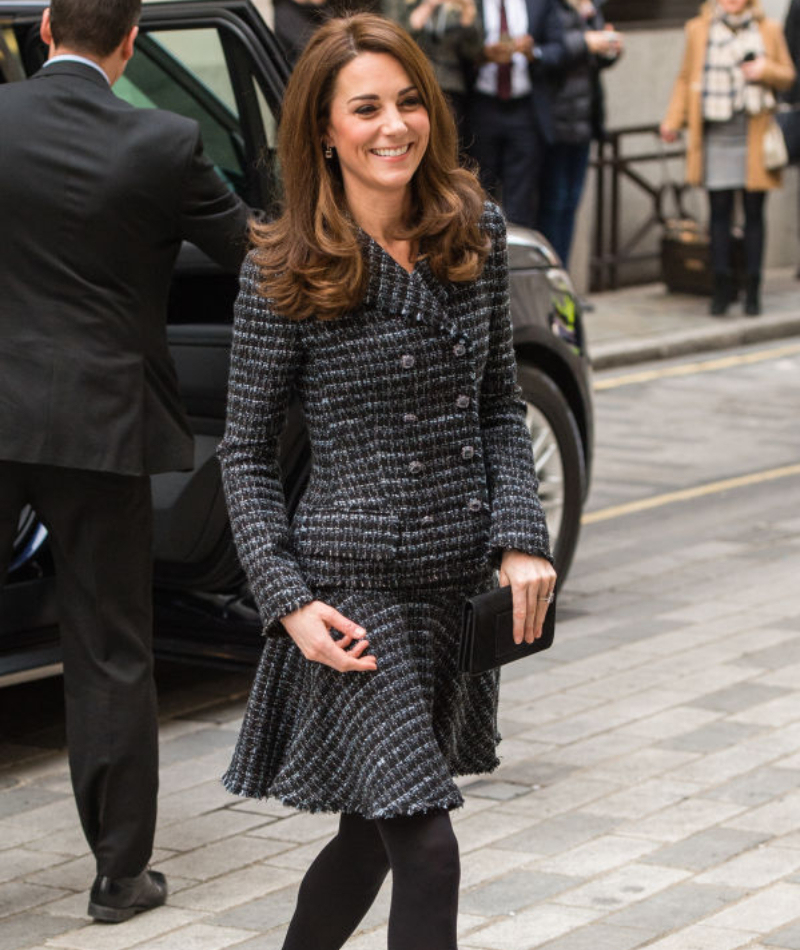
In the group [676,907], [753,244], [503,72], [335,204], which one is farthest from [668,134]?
[335,204]

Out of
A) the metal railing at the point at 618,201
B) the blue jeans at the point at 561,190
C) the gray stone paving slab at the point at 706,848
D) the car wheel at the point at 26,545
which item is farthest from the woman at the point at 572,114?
the gray stone paving slab at the point at 706,848

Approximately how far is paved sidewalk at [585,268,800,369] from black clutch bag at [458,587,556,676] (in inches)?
346

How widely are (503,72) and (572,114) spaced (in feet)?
1.80

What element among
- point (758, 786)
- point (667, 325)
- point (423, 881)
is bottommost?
point (667, 325)

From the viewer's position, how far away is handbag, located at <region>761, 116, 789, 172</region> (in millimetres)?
13164

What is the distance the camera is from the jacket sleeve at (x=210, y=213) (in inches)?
166

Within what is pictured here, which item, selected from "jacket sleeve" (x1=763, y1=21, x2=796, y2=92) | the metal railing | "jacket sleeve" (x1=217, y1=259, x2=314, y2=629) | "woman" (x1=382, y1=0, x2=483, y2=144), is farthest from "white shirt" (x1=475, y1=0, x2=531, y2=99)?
"jacket sleeve" (x1=217, y1=259, x2=314, y2=629)

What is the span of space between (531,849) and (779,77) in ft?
30.0

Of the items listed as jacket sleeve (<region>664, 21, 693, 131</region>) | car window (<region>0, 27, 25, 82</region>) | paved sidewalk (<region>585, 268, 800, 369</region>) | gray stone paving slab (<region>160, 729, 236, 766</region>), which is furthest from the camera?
jacket sleeve (<region>664, 21, 693, 131</region>)

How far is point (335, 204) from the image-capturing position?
332cm

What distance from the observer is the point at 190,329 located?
17.8 ft

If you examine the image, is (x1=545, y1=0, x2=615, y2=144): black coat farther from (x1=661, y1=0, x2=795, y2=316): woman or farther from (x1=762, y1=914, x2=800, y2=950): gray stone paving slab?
(x1=762, y1=914, x2=800, y2=950): gray stone paving slab

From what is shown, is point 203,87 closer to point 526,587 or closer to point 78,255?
point 78,255

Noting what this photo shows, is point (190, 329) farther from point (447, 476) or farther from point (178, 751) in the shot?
point (447, 476)
